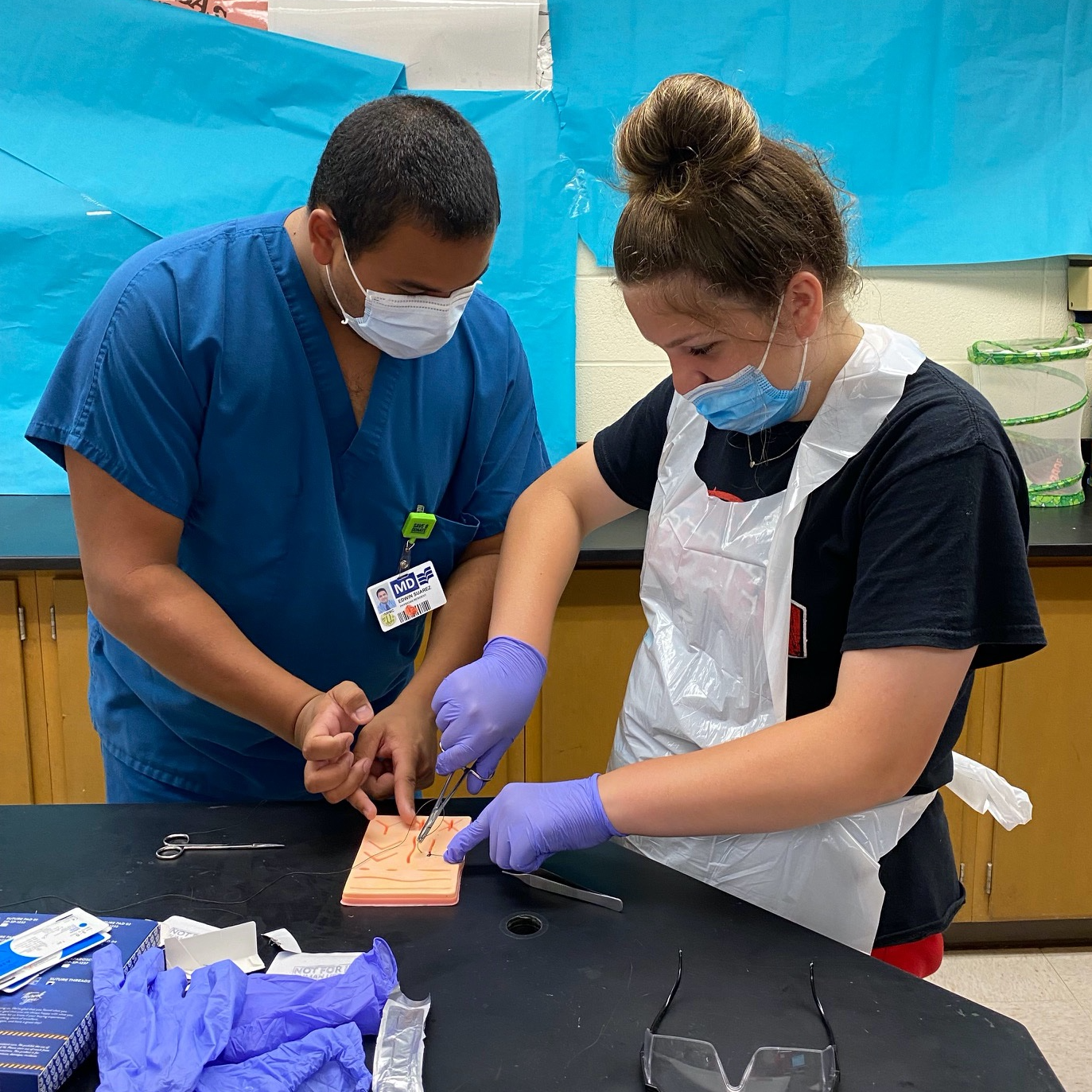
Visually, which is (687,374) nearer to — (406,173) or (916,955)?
(406,173)

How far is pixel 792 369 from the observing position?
3.47 ft

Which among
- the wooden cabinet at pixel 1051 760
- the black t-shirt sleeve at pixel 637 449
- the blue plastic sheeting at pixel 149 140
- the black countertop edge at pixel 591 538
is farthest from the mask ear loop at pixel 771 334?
the blue plastic sheeting at pixel 149 140

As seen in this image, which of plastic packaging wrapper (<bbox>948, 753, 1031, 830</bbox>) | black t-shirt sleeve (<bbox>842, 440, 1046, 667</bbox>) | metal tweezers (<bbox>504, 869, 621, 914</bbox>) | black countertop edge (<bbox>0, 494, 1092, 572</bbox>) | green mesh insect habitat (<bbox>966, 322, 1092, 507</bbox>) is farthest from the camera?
green mesh insect habitat (<bbox>966, 322, 1092, 507</bbox>)

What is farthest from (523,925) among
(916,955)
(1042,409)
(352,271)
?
(1042,409)

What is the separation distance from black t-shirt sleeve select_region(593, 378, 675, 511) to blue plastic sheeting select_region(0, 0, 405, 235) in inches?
52.9

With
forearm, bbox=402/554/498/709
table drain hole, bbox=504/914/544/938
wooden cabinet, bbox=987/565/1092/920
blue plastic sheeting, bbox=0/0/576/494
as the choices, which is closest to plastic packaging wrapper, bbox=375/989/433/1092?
table drain hole, bbox=504/914/544/938

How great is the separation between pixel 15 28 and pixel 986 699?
8.22 feet

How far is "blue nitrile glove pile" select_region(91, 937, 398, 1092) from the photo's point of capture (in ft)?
2.53

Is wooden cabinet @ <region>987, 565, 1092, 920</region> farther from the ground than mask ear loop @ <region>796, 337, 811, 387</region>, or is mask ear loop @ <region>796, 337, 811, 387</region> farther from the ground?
mask ear loop @ <region>796, 337, 811, 387</region>

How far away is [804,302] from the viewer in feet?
3.30

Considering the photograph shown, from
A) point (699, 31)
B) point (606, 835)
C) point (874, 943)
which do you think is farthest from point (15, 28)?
point (874, 943)

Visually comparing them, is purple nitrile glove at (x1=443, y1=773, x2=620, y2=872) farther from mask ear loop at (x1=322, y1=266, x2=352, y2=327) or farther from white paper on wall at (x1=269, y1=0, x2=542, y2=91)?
white paper on wall at (x1=269, y1=0, x2=542, y2=91)

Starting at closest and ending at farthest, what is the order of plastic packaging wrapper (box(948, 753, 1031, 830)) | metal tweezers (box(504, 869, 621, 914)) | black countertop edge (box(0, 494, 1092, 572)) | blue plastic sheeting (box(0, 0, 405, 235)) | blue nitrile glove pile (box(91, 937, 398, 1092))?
blue nitrile glove pile (box(91, 937, 398, 1092))
metal tweezers (box(504, 869, 621, 914))
plastic packaging wrapper (box(948, 753, 1031, 830))
black countertop edge (box(0, 494, 1092, 572))
blue plastic sheeting (box(0, 0, 405, 235))

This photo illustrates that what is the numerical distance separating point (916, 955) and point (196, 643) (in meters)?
0.86
